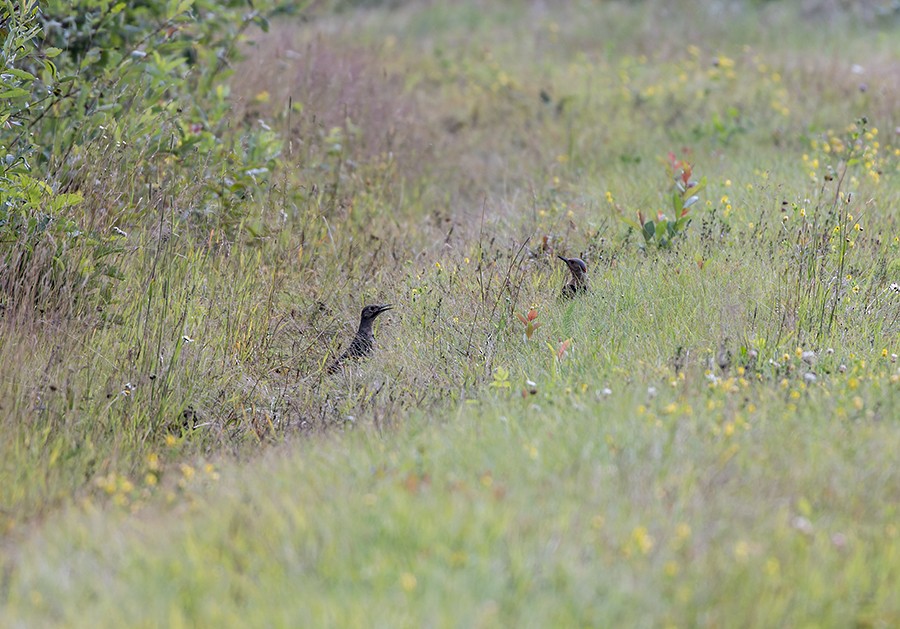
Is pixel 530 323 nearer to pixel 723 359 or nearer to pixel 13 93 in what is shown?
pixel 723 359

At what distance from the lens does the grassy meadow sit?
3.07 m

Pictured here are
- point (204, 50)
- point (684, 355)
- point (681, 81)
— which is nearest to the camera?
point (684, 355)

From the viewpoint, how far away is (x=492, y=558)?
3.09 m

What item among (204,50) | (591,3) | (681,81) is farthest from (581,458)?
(591,3)

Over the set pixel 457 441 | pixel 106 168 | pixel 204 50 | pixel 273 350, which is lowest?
pixel 273 350

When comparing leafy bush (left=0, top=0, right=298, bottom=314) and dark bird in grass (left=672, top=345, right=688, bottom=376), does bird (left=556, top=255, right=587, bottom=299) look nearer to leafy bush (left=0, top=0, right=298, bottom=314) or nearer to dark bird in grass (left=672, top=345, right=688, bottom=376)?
dark bird in grass (left=672, top=345, right=688, bottom=376)

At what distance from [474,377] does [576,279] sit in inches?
48.2

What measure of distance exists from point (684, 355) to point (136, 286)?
2978 millimetres

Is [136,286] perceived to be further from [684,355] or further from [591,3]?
[591,3]

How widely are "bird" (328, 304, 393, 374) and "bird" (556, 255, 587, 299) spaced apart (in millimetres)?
1028

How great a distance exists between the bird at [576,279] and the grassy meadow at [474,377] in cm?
8

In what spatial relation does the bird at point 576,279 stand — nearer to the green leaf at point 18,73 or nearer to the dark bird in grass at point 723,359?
the dark bird in grass at point 723,359

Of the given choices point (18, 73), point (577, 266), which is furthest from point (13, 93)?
point (577, 266)

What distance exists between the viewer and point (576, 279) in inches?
233
